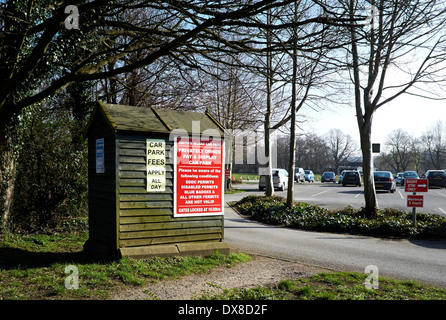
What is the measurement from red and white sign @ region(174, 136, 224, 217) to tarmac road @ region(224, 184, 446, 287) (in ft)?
6.59

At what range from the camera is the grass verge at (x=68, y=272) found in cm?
514

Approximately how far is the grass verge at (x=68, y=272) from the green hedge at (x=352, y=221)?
5416 mm

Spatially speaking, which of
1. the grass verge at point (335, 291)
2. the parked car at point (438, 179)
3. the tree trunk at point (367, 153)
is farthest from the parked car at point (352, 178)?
the grass verge at point (335, 291)

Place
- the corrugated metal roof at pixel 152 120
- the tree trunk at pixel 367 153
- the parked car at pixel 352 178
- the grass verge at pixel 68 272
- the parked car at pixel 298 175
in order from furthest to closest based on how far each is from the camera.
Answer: the parked car at pixel 298 175 → the parked car at pixel 352 178 → the tree trunk at pixel 367 153 → the corrugated metal roof at pixel 152 120 → the grass verge at pixel 68 272

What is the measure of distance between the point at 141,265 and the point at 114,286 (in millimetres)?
1012

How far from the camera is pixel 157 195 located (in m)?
7.20

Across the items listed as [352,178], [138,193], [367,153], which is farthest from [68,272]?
[352,178]

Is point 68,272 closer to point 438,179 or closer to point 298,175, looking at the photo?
point 438,179

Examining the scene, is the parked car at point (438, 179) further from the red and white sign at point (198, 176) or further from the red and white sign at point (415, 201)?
the red and white sign at point (198, 176)

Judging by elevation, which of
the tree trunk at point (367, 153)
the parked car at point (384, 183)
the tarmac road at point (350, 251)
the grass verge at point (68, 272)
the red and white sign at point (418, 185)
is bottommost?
the tarmac road at point (350, 251)

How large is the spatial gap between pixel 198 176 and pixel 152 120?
1.46m

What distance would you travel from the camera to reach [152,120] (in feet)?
24.5
